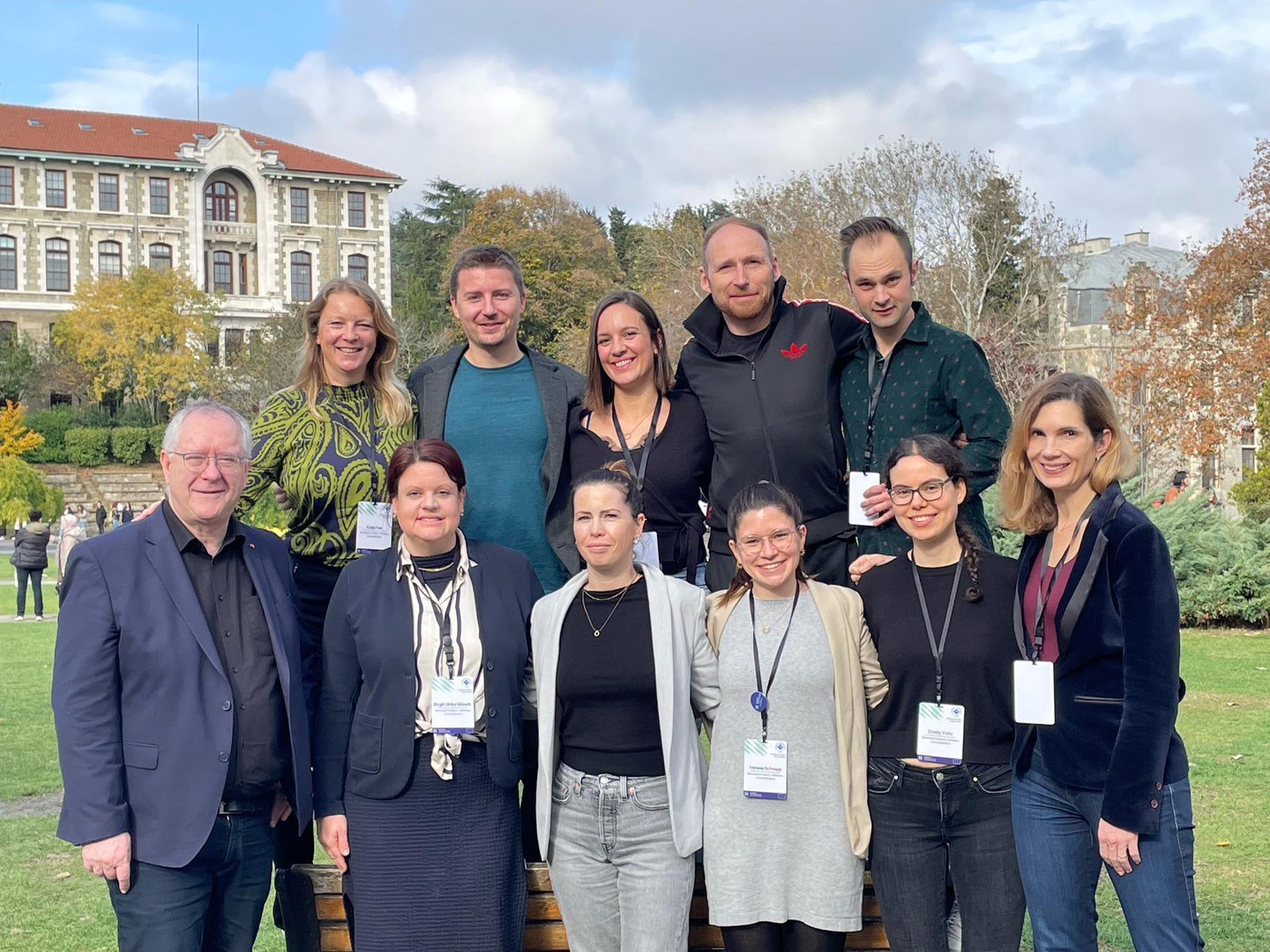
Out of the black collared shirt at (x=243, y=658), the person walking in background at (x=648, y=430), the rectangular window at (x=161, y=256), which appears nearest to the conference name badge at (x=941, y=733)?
the person walking in background at (x=648, y=430)

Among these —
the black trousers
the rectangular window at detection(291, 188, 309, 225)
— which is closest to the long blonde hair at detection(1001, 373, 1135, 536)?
the black trousers

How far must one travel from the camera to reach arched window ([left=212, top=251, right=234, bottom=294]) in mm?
70312

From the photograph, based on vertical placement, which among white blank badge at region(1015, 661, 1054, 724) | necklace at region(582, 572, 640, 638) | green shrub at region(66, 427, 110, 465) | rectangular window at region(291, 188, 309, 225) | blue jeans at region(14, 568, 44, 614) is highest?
rectangular window at region(291, 188, 309, 225)

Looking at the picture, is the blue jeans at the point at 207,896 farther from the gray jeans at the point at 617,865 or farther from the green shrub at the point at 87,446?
the green shrub at the point at 87,446

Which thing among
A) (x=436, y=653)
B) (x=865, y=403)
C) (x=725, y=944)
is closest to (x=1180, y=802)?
(x=725, y=944)

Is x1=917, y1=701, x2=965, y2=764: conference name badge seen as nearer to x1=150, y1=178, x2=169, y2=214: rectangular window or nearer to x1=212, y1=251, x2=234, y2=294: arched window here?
x1=212, y1=251, x2=234, y2=294: arched window

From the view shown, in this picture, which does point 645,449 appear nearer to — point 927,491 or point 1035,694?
point 927,491

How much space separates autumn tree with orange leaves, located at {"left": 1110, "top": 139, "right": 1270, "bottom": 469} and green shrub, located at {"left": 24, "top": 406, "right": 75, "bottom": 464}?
45.0 meters

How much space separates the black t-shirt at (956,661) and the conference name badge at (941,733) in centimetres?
4

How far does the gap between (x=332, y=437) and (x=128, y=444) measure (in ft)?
176

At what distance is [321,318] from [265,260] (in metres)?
69.5

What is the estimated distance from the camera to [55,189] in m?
66.6

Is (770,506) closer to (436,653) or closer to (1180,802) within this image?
(436,653)

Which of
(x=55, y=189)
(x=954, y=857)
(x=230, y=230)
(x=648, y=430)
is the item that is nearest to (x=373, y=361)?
(x=648, y=430)
